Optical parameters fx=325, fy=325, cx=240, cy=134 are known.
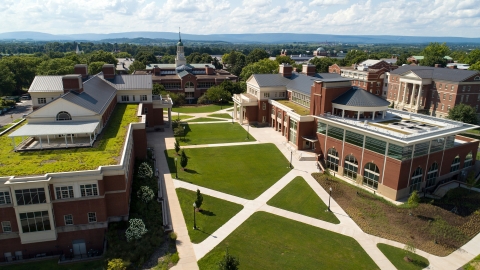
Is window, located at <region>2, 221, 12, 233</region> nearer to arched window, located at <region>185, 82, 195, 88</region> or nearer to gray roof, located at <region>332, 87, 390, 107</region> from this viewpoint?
gray roof, located at <region>332, 87, 390, 107</region>

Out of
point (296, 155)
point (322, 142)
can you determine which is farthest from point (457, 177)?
point (296, 155)

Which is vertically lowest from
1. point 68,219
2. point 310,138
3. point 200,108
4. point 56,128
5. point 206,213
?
point 206,213

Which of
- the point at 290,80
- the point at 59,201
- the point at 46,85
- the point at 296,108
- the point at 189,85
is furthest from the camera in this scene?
the point at 189,85

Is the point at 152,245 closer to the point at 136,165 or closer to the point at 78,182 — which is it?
the point at 78,182

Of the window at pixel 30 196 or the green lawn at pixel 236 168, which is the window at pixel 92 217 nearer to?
the window at pixel 30 196

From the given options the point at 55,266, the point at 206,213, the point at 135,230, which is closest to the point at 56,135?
the point at 55,266

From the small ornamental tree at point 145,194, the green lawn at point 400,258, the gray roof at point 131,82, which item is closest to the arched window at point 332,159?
the green lawn at point 400,258

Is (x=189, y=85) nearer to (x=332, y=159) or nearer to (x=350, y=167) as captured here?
(x=332, y=159)
